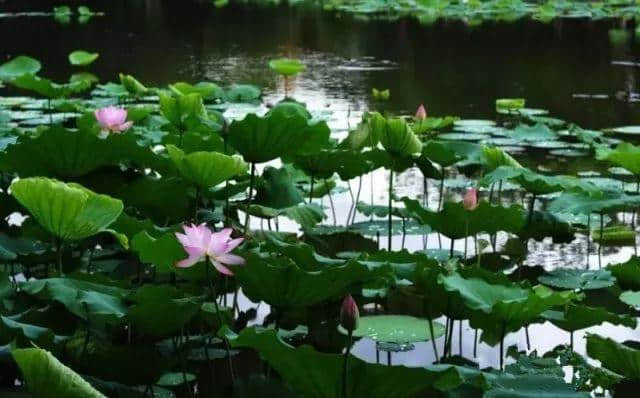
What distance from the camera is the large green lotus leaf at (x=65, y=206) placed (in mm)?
1260

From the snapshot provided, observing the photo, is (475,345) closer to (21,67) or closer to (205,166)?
(205,166)

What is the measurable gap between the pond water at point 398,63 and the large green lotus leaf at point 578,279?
0.34 feet

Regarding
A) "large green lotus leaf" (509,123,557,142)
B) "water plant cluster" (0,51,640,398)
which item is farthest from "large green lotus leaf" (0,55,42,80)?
"large green lotus leaf" (509,123,557,142)

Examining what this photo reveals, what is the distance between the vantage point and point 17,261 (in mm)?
1601

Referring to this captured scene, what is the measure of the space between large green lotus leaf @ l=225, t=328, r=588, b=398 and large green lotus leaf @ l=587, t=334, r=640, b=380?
0.12 metres

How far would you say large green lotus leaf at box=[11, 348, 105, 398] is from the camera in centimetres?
90

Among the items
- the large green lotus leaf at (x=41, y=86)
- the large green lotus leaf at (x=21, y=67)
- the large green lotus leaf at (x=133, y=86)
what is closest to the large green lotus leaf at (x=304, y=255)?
the large green lotus leaf at (x=41, y=86)

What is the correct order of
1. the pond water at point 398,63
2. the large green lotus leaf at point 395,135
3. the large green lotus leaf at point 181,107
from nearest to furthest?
the large green lotus leaf at point 395,135 < the large green lotus leaf at point 181,107 < the pond water at point 398,63

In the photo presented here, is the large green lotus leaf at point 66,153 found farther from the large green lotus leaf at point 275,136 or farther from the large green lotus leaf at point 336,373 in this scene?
the large green lotus leaf at point 336,373

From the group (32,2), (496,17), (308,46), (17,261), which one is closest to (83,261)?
(17,261)

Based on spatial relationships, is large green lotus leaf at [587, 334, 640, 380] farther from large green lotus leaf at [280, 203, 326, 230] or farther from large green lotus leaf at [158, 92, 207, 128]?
large green lotus leaf at [158, 92, 207, 128]

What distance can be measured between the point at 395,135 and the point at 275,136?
1.14ft

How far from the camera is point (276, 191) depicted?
1.90 metres

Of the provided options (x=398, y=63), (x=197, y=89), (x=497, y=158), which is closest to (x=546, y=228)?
(x=497, y=158)
